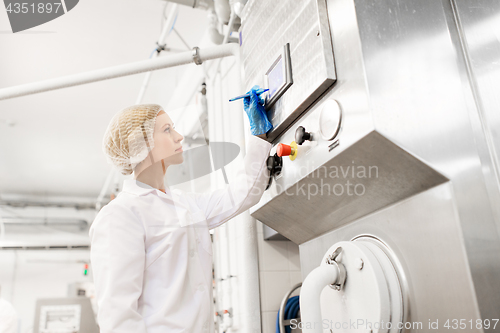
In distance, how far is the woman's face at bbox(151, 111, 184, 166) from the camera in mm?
1350

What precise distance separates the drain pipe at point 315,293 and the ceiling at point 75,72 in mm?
2375

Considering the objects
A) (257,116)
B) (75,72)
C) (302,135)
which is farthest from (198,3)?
(75,72)

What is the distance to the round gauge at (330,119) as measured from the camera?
3.24ft

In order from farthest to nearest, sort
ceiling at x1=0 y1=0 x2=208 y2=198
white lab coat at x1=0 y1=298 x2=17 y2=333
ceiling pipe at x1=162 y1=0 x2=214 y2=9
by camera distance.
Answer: white lab coat at x1=0 y1=298 x2=17 y2=333, ceiling at x1=0 y1=0 x2=208 y2=198, ceiling pipe at x1=162 y1=0 x2=214 y2=9

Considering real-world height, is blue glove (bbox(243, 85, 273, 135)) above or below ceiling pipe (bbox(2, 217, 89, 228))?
below

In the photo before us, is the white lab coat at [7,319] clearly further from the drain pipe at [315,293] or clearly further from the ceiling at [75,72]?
the drain pipe at [315,293]

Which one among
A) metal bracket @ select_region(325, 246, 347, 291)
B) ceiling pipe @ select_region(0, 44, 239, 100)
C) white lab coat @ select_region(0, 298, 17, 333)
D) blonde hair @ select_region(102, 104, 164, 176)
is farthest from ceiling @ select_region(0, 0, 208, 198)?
metal bracket @ select_region(325, 246, 347, 291)

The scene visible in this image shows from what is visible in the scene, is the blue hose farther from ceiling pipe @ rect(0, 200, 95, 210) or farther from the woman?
ceiling pipe @ rect(0, 200, 95, 210)

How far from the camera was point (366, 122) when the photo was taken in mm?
879

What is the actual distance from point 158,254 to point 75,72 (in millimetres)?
2811

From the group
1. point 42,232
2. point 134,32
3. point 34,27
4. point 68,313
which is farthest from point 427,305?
point 42,232

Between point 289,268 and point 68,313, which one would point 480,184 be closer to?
point 289,268

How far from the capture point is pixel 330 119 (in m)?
1.02

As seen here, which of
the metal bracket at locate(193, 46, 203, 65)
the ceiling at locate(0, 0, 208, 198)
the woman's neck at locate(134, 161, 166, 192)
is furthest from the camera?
the ceiling at locate(0, 0, 208, 198)
